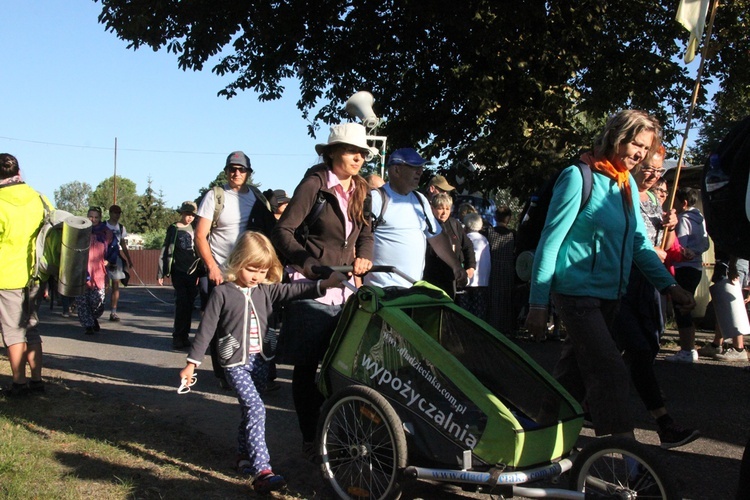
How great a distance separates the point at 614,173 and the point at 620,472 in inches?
59.4

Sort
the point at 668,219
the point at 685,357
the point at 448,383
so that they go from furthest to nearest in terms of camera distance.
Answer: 1. the point at 685,357
2. the point at 668,219
3. the point at 448,383

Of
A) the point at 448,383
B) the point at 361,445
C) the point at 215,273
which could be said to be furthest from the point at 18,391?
the point at 448,383

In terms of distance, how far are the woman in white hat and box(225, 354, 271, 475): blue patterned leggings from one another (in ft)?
0.64

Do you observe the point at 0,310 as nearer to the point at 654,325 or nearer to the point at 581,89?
the point at 654,325

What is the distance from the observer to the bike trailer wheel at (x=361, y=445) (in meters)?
3.58

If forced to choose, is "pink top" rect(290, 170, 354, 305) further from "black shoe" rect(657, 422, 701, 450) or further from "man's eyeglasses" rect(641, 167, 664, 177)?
"black shoe" rect(657, 422, 701, 450)

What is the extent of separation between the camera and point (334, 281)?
4180mm

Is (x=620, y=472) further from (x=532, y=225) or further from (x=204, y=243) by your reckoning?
(x=204, y=243)

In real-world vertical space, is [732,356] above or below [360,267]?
below

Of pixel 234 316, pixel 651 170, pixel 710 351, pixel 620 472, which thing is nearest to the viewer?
pixel 620 472

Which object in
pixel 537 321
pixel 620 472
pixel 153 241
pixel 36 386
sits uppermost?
pixel 537 321

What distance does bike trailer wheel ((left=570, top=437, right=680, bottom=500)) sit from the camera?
3057 mm

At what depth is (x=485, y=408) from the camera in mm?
3350

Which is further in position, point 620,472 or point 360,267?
point 360,267
